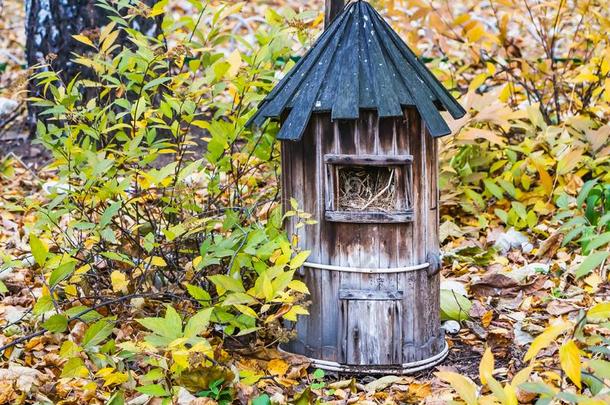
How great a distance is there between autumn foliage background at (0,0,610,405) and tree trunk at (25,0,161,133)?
103 centimetres

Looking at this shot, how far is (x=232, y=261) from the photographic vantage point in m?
3.51

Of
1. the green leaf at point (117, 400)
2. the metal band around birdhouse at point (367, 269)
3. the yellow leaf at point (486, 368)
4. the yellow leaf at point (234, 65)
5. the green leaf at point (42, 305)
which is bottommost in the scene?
the green leaf at point (117, 400)

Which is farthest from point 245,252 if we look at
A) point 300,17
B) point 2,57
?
point 2,57

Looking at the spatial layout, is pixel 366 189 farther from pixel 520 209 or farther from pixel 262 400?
pixel 520 209

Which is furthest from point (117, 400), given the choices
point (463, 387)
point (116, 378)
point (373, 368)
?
point (463, 387)

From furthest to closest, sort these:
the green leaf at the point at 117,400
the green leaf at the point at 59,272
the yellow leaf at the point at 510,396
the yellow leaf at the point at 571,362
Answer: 1. the green leaf at the point at 59,272
2. the green leaf at the point at 117,400
3. the yellow leaf at the point at 510,396
4. the yellow leaf at the point at 571,362

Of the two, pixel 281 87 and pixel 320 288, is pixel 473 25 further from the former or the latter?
pixel 320 288

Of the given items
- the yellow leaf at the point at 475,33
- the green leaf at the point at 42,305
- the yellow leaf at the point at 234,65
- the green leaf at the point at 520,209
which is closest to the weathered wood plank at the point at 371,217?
the yellow leaf at the point at 234,65

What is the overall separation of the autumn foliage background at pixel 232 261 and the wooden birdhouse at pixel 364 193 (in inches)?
5.2

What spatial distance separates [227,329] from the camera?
3596 millimetres

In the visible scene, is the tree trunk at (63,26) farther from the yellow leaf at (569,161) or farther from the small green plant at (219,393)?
the small green plant at (219,393)

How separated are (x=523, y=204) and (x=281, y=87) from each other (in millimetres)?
2253

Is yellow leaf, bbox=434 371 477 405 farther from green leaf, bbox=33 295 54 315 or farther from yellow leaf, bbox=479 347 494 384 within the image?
green leaf, bbox=33 295 54 315

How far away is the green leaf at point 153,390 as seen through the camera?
121 inches
